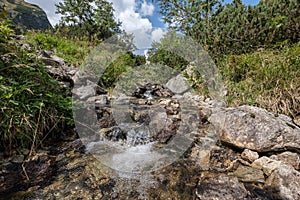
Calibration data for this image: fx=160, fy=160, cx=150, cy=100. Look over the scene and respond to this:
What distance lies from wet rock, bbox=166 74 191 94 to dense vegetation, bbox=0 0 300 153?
484mm

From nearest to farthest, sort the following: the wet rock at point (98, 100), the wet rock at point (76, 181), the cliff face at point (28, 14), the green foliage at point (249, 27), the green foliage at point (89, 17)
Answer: the wet rock at point (76, 181) < the wet rock at point (98, 100) < the green foliage at point (249, 27) < the green foliage at point (89, 17) < the cliff face at point (28, 14)

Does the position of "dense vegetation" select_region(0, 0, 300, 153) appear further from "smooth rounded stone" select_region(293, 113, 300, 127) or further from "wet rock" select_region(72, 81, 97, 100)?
"wet rock" select_region(72, 81, 97, 100)

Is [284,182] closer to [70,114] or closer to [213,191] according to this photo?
[213,191]

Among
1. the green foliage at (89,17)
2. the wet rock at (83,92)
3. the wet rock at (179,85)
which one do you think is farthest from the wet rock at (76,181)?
the green foliage at (89,17)

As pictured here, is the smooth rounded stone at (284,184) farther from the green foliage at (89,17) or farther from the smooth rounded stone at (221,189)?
the green foliage at (89,17)

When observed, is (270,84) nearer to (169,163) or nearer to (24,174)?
(169,163)

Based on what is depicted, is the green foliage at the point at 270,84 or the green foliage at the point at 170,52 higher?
the green foliage at the point at 170,52

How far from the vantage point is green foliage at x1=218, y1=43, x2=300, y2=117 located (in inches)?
111

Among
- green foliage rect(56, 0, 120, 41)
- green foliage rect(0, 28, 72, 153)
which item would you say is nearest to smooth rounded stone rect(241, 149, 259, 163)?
green foliage rect(0, 28, 72, 153)

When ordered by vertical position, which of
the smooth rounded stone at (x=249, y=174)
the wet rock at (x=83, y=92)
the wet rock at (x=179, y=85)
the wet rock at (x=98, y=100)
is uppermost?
the wet rock at (x=179, y=85)

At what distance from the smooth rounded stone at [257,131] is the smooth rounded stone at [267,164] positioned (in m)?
0.23

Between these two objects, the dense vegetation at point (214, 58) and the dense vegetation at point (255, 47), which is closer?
the dense vegetation at point (214, 58)

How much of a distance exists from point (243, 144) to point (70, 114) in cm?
A: 278

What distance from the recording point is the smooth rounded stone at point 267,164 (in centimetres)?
171
